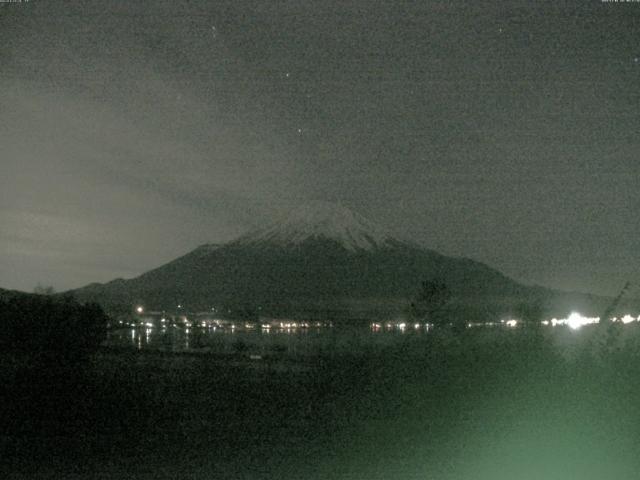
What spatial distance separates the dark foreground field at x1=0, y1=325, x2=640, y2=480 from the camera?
1109cm

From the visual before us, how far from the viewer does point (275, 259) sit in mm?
146000

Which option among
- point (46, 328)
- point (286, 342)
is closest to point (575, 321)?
point (46, 328)

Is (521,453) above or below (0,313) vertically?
below

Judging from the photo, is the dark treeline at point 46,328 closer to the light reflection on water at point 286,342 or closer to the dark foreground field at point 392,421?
the light reflection on water at point 286,342

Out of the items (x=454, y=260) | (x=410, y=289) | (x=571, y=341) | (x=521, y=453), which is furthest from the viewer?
(x=454, y=260)

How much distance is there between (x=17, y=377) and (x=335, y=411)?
27.7 feet

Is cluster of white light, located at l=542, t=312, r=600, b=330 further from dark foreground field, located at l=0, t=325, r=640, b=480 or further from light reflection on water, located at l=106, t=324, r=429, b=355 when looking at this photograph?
light reflection on water, located at l=106, t=324, r=429, b=355

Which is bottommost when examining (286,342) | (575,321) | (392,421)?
(392,421)

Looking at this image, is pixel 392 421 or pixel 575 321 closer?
pixel 392 421

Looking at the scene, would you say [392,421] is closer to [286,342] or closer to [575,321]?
[575,321]

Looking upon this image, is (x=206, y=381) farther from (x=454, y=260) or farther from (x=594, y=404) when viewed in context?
(x=454, y=260)

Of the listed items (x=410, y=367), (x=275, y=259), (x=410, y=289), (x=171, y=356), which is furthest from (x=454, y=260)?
(x=410, y=367)

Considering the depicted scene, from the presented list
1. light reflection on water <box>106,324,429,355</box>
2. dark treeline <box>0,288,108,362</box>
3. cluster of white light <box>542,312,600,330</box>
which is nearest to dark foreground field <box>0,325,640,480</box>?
cluster of white light <box>542,312,600,330</box>

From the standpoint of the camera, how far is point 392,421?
1339 centimetres
